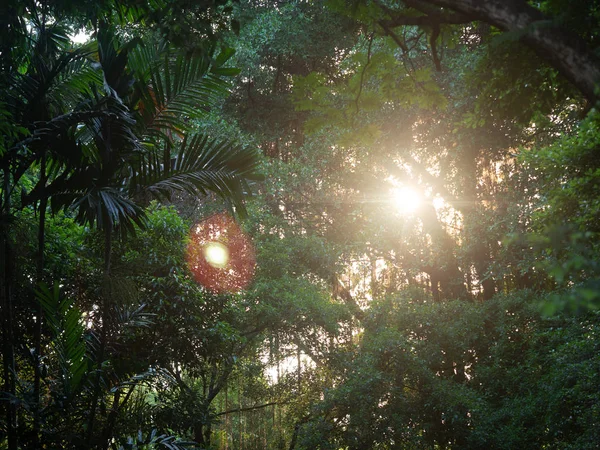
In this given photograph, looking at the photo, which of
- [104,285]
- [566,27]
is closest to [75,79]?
[104,285]

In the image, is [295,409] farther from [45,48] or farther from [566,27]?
[566,27]

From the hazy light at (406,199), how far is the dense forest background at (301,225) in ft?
0.10

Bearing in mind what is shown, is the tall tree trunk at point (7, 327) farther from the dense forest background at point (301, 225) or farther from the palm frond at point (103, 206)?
the palm frond at point (103, 206)

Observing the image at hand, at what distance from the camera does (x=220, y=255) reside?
9555 millimetres

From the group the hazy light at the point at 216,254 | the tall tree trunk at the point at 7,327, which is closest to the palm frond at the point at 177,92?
the tall tree trunk at the point at 7,327

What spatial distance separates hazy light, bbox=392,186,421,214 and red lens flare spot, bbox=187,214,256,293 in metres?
3.48

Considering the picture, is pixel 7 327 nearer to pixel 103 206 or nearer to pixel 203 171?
pixel 103 206

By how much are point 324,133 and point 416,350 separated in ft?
17.0

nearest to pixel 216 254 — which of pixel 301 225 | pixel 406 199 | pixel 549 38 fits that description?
pixel 301 225

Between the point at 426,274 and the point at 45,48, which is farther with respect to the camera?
the point at 426,274

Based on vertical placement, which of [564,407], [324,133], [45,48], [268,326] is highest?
[324,133]

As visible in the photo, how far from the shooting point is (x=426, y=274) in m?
14.0

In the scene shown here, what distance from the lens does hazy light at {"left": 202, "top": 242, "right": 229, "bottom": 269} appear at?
29.8 ft

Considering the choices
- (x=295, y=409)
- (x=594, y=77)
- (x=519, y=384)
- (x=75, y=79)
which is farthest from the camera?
(x=295, y=409)
